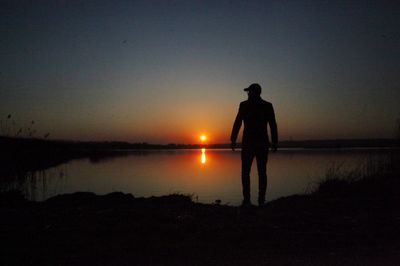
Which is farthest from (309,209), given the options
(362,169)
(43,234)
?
(362,169)

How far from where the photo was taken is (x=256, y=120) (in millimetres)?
8477

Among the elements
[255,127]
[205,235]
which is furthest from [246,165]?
[205,235]

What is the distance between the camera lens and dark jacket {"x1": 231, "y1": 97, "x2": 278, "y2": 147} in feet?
27.7

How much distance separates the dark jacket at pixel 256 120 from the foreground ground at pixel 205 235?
4.87 ft

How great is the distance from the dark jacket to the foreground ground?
1.49 meters

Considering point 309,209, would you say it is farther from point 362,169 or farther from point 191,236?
point 362,169

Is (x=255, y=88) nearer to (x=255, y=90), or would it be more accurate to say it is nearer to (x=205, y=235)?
(x=255, y=90)

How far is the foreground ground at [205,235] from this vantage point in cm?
473

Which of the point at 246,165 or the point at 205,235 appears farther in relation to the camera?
the point at 246,165

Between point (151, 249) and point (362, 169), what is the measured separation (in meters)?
13.6

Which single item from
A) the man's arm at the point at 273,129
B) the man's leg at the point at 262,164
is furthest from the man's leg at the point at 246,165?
the man's arm at the point at 273,129

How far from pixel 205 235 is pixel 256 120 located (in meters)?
3.36

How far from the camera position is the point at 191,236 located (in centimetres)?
586

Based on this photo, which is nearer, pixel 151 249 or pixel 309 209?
pixel 151 249
